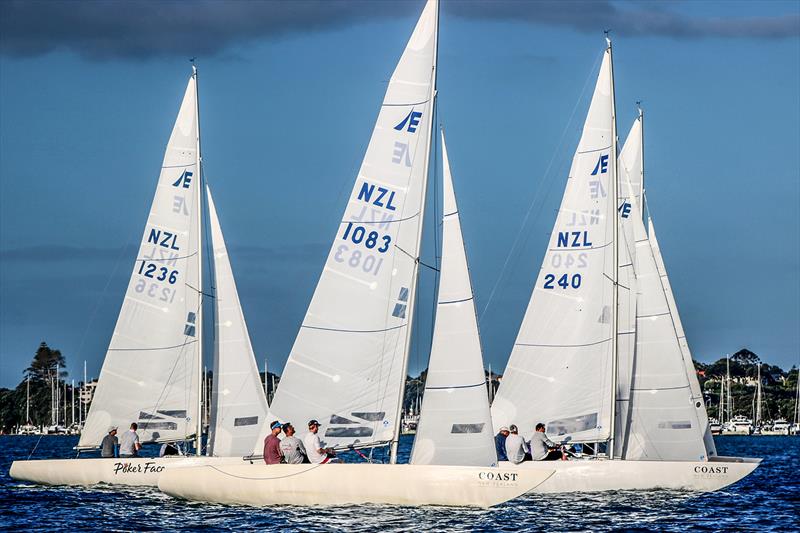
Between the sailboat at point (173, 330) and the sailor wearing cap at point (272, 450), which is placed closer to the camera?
the sailor wearing cap at point (272, 450)

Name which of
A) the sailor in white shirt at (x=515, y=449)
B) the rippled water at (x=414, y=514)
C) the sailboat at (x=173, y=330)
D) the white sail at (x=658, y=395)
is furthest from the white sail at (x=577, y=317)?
the sailboat at (x=173, y=330)

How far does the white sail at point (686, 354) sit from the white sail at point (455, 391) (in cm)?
933

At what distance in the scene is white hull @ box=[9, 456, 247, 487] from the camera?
35062 mm

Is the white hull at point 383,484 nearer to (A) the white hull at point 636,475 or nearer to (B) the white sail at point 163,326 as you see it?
(A) the white hull at point 636,475

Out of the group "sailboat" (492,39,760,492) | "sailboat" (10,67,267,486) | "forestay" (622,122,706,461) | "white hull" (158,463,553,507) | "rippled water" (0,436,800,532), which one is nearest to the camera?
"rippled water" (0,436,800,532)

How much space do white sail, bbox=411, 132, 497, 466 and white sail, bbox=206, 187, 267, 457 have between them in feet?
28.0

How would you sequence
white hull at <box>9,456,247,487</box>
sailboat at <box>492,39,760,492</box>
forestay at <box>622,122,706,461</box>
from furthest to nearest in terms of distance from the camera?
sailboat at <box>492,39,760,492</box>, forestay at <box>622,122,706,461</box>, white hull at <box>9,456,247,487</box>

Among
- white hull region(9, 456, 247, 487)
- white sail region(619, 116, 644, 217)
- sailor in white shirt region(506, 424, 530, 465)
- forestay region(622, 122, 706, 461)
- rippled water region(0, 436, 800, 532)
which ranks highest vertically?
white sail region(619, 116, 644, 217)

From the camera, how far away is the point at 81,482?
36.2m

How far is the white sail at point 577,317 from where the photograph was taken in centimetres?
3644

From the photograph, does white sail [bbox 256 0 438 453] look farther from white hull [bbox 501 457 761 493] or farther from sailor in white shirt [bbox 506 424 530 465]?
white hull [bbox 501 457 761 493]

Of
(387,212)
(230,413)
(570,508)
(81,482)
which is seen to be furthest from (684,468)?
(81,482)

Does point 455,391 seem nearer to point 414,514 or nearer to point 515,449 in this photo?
point 414,514

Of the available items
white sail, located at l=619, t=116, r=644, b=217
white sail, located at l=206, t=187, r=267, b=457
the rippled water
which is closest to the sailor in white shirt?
the rippled water
